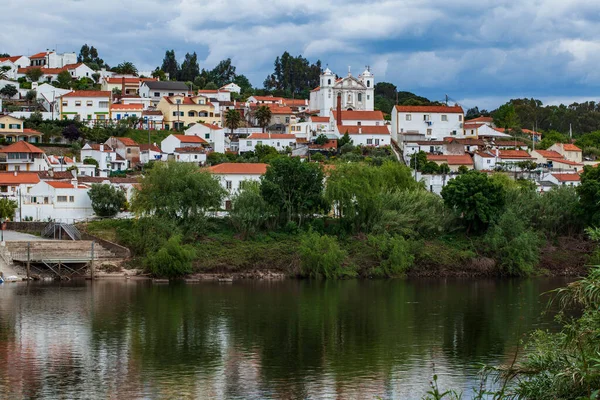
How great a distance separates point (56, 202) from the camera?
51.4 metres

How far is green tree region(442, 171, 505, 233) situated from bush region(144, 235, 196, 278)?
1382 centimetres

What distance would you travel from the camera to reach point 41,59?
10088 centimetres

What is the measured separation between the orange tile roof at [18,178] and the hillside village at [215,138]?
5 centimetres

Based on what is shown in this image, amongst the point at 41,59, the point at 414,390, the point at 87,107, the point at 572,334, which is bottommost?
the point at 414,390

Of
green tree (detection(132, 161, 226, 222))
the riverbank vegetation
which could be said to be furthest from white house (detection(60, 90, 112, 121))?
green tree (detection(132, 161, 226, 222))

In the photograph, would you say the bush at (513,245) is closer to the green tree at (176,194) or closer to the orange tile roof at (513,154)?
the green tree at (176,194)

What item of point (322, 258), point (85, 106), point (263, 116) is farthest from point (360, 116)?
point (322, 258)

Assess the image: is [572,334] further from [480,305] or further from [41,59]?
[41,59]

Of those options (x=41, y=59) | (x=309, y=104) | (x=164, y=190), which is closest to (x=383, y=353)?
(x=164, y=190)

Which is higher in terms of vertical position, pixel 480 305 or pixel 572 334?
pixel 572 334

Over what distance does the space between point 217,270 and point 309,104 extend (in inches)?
1960

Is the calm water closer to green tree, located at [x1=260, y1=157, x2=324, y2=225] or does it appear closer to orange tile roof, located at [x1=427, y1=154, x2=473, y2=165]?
green tree, located at [x1=260, y1=157, x2=324, y2=225]

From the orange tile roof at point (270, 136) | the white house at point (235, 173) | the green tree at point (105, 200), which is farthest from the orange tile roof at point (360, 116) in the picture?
the green tree at point (105, 200)

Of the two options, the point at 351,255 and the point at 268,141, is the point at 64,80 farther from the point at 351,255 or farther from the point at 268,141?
the point at 351,255
